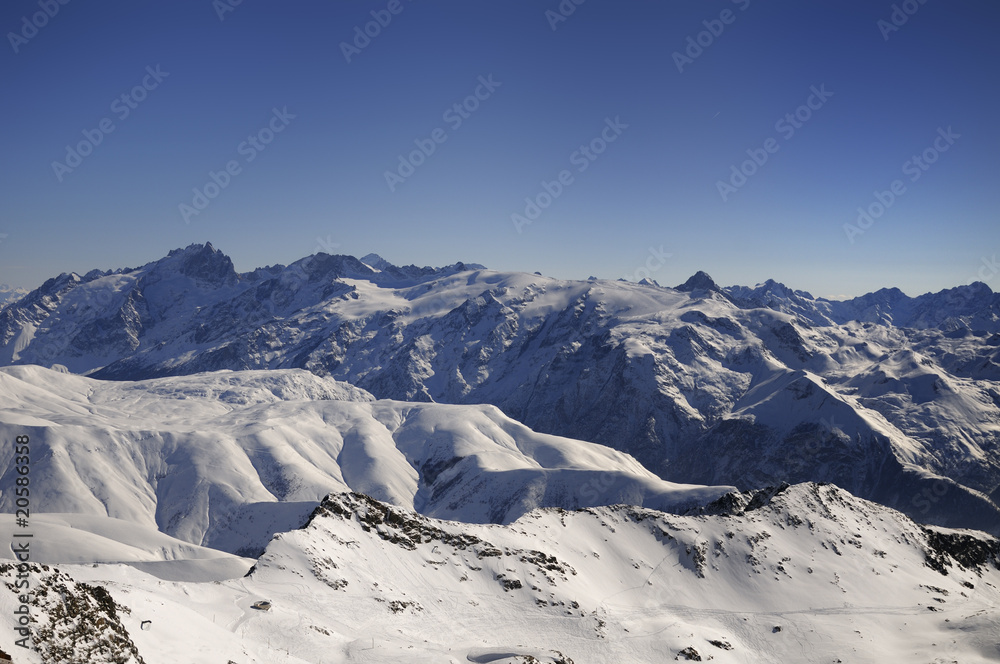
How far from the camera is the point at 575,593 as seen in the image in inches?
3319

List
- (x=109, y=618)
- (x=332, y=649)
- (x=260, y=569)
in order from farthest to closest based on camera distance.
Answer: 1. (x=260, y=569)
2. (x=332, y=649)
3. (x=109, y=618)

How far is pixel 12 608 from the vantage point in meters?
36.4

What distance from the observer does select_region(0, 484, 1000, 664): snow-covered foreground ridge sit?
5222 centimetres

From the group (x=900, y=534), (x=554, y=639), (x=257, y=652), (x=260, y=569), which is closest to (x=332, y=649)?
(x=257, y=652)

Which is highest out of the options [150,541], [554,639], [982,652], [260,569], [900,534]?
[900,534]

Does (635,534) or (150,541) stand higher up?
(635,534)

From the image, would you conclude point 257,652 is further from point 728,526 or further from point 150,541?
point 150,541

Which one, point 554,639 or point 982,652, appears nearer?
point 554,639

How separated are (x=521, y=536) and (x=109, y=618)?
64.5m

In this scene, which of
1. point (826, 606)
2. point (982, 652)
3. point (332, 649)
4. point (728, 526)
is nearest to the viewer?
point (332, 649)

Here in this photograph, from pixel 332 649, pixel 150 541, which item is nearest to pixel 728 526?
pixel 332 649

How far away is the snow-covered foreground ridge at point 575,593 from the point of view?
171 ft

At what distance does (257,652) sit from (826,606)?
8398 centimetres

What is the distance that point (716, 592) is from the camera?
317ft
